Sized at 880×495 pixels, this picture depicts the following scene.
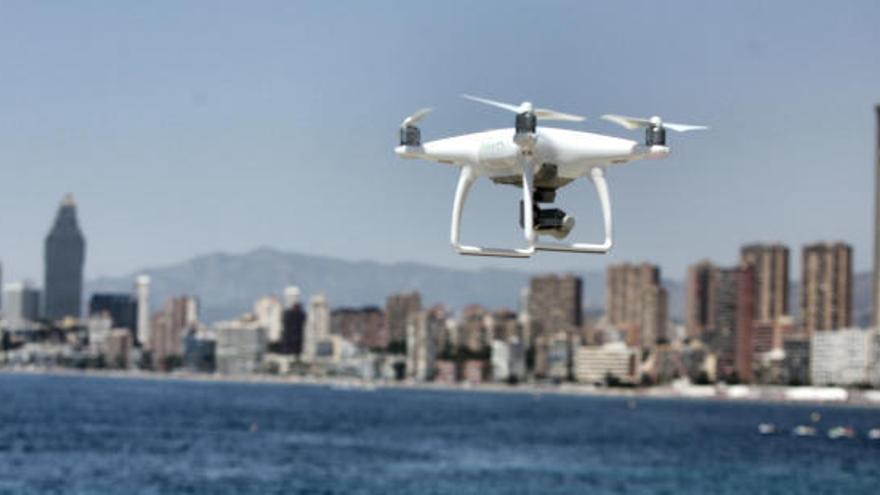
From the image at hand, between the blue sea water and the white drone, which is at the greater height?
the white drone

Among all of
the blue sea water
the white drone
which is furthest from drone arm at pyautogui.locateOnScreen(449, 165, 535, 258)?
the blue sea water

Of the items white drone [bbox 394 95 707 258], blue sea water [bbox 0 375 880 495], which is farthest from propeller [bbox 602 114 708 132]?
blue sea water [bbox 0 375 880 495]

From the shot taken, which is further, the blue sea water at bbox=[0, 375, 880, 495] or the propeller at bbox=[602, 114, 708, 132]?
the blue sea water at bbox=[0, 375, 880, 495]

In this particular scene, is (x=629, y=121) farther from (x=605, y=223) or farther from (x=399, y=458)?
(x=399, y=458)

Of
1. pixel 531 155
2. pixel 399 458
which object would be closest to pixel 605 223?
pixel 531 155

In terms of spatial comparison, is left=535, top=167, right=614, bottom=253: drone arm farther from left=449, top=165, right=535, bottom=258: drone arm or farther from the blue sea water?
the blue sea water

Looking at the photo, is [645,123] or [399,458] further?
[399,458]

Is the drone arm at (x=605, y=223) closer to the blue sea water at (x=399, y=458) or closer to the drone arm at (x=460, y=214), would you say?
the drone arm at (x=460, y=214)

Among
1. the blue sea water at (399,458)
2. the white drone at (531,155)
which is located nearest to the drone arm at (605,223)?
the white drone at (531,155)
